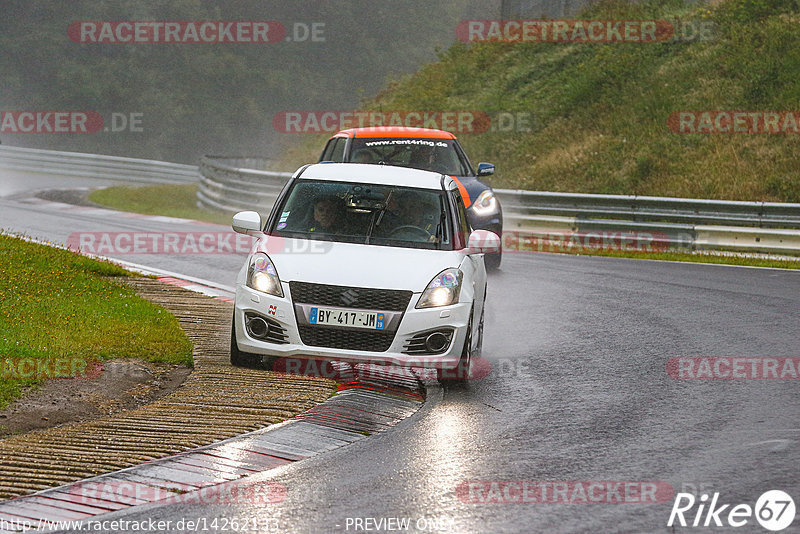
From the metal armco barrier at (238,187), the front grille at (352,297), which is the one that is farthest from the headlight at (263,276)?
the metal armco barrier at (238,187)

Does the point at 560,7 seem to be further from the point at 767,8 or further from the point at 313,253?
the point at 313,253

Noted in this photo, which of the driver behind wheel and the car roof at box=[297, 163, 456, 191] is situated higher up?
the car roof at box=[297, 163, 456, 191]
